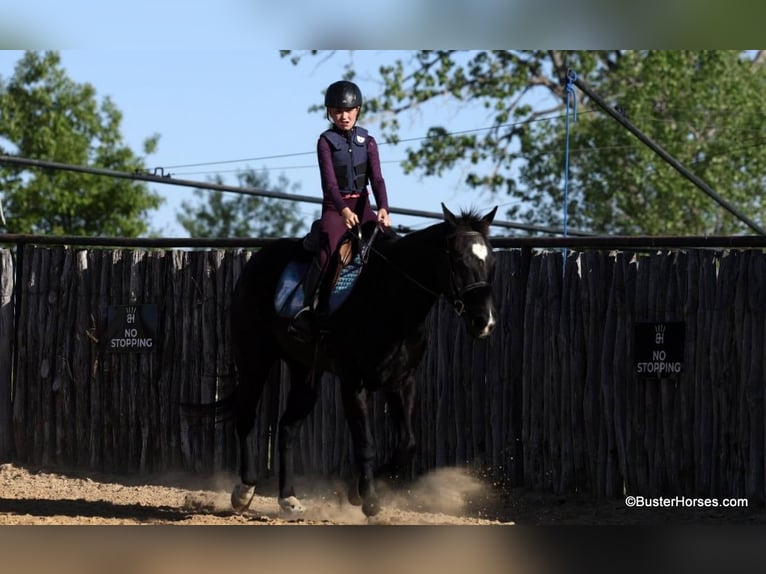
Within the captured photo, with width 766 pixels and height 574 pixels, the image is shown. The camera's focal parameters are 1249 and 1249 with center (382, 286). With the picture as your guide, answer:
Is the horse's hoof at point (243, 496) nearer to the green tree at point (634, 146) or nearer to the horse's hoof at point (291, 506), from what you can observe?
the horse's hoof at point (291, 506)

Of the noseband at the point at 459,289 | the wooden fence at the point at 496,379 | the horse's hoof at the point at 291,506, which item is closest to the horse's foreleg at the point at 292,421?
the horse's hoof at the point at 291,506

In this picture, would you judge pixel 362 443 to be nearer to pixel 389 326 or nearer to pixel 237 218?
pixel 389 326

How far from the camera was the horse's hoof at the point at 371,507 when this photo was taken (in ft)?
29.5

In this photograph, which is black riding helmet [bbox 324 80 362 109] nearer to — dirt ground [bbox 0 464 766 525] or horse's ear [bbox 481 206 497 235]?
horse's ear [bbox 481 206 497 235]

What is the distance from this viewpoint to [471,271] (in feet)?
27.9

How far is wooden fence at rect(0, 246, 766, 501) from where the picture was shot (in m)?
9.95

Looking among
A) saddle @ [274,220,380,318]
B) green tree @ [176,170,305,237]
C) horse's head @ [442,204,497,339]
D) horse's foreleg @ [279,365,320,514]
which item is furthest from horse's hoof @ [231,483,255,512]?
green tree @ [176,170,305,237]

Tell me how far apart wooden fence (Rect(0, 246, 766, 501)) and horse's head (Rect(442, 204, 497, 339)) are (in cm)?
203

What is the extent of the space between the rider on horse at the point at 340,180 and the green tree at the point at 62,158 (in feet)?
89.6

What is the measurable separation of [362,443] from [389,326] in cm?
87

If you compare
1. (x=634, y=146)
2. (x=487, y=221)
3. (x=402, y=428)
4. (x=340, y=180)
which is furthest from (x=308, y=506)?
(x=634, y=146)

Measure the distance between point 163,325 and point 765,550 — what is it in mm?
6549

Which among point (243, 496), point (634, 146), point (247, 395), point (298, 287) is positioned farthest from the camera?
point (634, 146)
